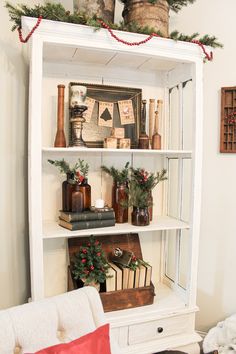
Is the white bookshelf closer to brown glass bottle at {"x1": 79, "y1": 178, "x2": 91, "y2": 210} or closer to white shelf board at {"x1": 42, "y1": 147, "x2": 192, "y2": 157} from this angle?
white shelf board at {"x1": 42, "y1": 147, "x2": 192, "y2": 157}

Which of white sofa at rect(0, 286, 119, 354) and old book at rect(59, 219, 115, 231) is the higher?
old book at rect(59, 219, 115, 231)

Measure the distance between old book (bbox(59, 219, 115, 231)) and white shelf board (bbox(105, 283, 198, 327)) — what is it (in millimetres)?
505

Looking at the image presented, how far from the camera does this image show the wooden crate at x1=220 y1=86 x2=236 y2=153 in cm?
209

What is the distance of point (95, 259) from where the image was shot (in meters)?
1.73

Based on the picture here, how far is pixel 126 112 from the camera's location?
6.37 ft

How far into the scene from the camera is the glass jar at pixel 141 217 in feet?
5.94

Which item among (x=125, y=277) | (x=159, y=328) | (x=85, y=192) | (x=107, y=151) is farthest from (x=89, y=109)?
(x=159, y=328)

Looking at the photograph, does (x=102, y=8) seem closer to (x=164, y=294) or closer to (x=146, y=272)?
(x=146, y=272)

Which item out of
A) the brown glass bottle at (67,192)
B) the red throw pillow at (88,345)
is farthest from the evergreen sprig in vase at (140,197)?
the red throw pillow at (88,345)

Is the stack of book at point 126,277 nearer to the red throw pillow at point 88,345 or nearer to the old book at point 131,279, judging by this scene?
the old book at point 131,279

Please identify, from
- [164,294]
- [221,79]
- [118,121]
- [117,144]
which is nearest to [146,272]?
[164,294]

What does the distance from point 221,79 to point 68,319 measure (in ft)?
6.03

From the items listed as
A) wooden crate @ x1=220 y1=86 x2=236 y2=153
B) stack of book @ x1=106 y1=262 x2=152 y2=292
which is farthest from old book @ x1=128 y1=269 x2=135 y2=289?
wooden crate @ x1=220 y1=86 x2=236 y2=153

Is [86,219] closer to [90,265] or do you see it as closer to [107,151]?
[90,265]
